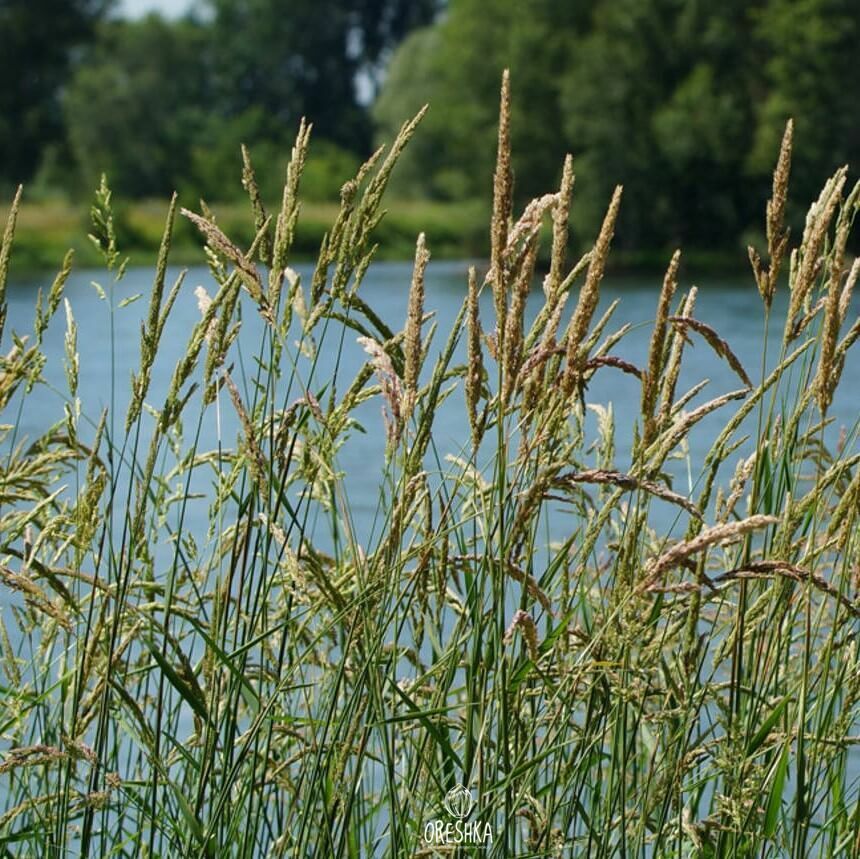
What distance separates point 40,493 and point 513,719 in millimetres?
1007

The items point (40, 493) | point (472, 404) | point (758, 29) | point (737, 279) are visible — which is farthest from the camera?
point (758, 29)

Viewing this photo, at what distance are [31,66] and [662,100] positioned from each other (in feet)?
80.1

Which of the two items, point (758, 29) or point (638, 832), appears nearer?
point (638, 832)

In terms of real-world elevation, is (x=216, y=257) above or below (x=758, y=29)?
below

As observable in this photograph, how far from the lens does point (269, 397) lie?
6.85ft

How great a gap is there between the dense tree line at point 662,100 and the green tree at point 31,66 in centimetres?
1679

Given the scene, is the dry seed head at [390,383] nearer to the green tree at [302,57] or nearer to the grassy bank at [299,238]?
the grassy bank at [299,238]

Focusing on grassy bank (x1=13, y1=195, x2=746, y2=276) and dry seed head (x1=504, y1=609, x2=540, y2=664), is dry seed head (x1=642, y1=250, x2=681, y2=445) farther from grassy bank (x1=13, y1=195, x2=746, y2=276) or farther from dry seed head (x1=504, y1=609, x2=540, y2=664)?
grassy bank (x1=13, y1=195, x2=746, y2=276)

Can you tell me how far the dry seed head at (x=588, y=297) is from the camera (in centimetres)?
173

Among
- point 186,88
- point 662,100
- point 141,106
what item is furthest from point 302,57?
point 662,100

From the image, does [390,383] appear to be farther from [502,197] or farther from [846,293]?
[846,293]

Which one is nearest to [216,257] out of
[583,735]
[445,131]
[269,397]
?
[269,397]

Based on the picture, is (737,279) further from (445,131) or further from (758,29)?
(445,131)

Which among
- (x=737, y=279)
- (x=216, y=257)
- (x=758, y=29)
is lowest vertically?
(x=737, y=279)
